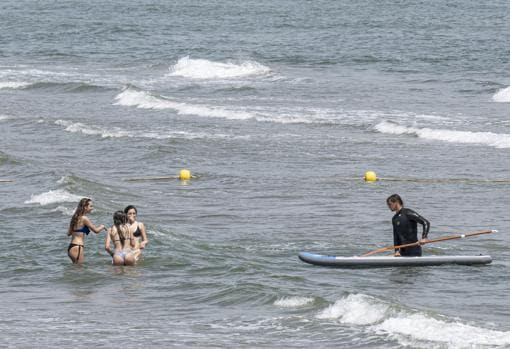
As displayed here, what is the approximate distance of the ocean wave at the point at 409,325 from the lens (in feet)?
45.8

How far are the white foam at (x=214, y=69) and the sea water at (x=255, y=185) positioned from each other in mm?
143

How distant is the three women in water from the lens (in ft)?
60.7

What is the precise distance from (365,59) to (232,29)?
2057 centimetres

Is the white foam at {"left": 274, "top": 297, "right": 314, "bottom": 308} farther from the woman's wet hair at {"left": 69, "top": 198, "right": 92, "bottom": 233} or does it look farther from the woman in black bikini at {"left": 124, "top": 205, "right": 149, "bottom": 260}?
the woman's wet hair at {"left": 69, "top": 198, "right": 92, "bottom": 233}

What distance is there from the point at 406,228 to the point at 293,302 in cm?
315

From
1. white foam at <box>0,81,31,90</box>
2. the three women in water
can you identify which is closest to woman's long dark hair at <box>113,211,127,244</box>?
the three women in water

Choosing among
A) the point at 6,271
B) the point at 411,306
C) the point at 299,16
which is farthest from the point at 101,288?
the point at 299,16

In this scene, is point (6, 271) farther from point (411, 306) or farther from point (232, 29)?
point (232, 29)

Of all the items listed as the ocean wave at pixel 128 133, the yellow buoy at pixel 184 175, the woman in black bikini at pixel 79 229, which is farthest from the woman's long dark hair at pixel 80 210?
the ocean wave at pixel 128 133

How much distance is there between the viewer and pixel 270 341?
14383mm

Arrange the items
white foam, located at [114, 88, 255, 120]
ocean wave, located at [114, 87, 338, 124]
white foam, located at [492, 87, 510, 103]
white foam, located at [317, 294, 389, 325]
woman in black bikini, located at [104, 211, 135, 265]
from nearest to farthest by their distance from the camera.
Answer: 1. white foam, located at [317, 294, 389, 325]
2. woman in black bikini, located at [104, 211, 135, 265]
3. ocean wave, located at [114, 87, 338, 124]
4. white foam, located at [114, 88, 255, 120]
5. white foam, located at [492, 87, 510, 103]

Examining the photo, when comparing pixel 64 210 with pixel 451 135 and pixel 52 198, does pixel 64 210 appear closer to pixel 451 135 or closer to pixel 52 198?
pixel 52 198

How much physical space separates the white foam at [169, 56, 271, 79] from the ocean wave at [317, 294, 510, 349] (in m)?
38.3

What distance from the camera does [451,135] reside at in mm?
34344
